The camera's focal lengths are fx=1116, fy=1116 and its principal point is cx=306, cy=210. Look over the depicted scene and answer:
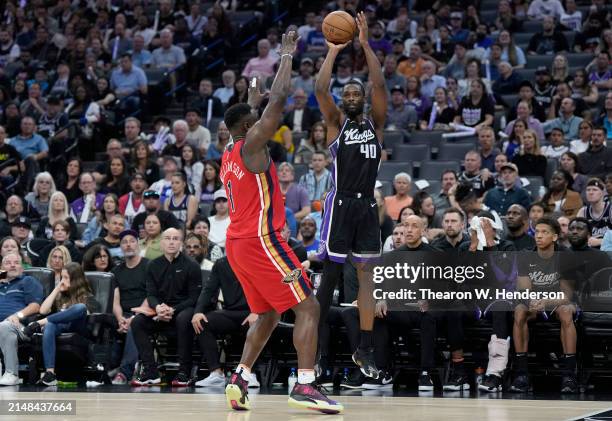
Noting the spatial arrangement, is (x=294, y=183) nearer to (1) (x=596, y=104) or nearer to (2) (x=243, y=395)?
(1) (x=596, y=104)

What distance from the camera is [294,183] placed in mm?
13891

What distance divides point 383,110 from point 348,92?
0.31m

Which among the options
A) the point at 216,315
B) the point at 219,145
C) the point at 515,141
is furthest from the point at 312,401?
the point at 219,145

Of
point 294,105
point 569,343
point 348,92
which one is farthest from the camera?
point 294,105

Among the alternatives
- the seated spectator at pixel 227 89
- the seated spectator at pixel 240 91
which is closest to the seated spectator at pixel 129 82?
the seated spectator at pixel 227 89

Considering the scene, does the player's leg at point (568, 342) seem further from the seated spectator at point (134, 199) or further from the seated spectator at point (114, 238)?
the seated spectator at point (134, 199)

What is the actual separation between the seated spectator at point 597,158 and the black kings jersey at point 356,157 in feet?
17.3

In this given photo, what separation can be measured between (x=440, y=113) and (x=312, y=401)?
27.7 feet

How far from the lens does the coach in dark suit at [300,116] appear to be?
15.8 meters

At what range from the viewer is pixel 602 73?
15219 mm

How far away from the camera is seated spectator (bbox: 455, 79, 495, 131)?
48.4 feet

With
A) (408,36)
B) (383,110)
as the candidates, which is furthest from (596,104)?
(383,110)

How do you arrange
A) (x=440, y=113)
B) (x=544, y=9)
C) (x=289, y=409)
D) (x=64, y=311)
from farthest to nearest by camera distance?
(x=544, y=9)
(x=440, y=113)
(x=64, y=311)
(x=289, y=409)

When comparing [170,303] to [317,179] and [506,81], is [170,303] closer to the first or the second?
[317,179]
